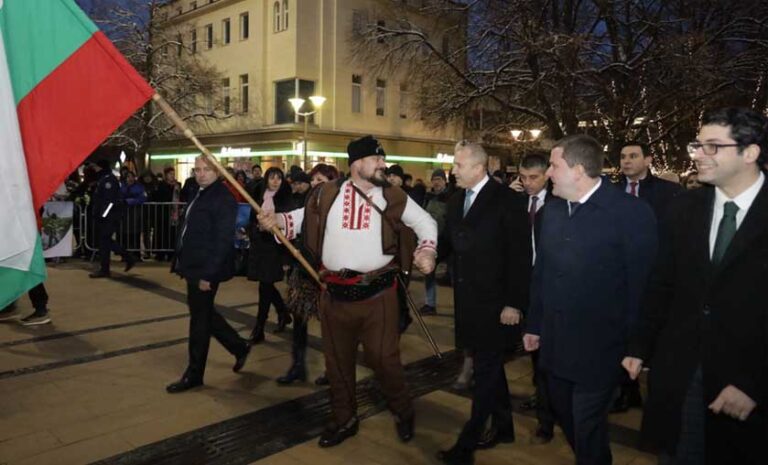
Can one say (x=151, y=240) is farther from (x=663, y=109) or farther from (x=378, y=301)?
(x=663, y=109)

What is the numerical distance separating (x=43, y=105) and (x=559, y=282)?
2966 millimetres

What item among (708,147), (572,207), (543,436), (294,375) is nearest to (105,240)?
(294,375)

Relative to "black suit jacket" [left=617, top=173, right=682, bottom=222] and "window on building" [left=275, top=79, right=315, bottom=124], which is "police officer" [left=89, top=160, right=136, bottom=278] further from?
"window on building" [left=275, top=79, right=315, bottom=124]

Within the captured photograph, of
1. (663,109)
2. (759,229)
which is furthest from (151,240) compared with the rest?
(663,109)

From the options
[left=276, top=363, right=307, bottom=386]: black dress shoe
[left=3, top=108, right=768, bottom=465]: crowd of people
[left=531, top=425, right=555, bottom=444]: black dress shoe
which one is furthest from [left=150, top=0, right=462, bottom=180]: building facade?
[left=531, top=425, right=555, bottom=444]: black dress shoe

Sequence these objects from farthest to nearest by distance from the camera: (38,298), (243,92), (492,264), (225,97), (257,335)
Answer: (225,97)
(243,92)
(38,298)
(257,335)
(492,264)

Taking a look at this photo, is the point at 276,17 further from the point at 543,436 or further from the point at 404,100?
the point at 543,436

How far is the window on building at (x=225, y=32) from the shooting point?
113 feet

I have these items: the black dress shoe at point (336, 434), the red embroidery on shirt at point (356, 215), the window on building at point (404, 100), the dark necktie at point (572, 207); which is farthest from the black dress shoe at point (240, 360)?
the window on building at point (404, 100)

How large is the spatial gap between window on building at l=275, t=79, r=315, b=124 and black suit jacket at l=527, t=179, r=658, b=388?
2813 centimetres

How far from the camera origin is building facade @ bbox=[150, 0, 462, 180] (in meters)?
30.2

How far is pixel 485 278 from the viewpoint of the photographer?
13.3 ft

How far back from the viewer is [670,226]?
2846 mm

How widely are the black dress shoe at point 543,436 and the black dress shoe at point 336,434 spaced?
4.25 feet
